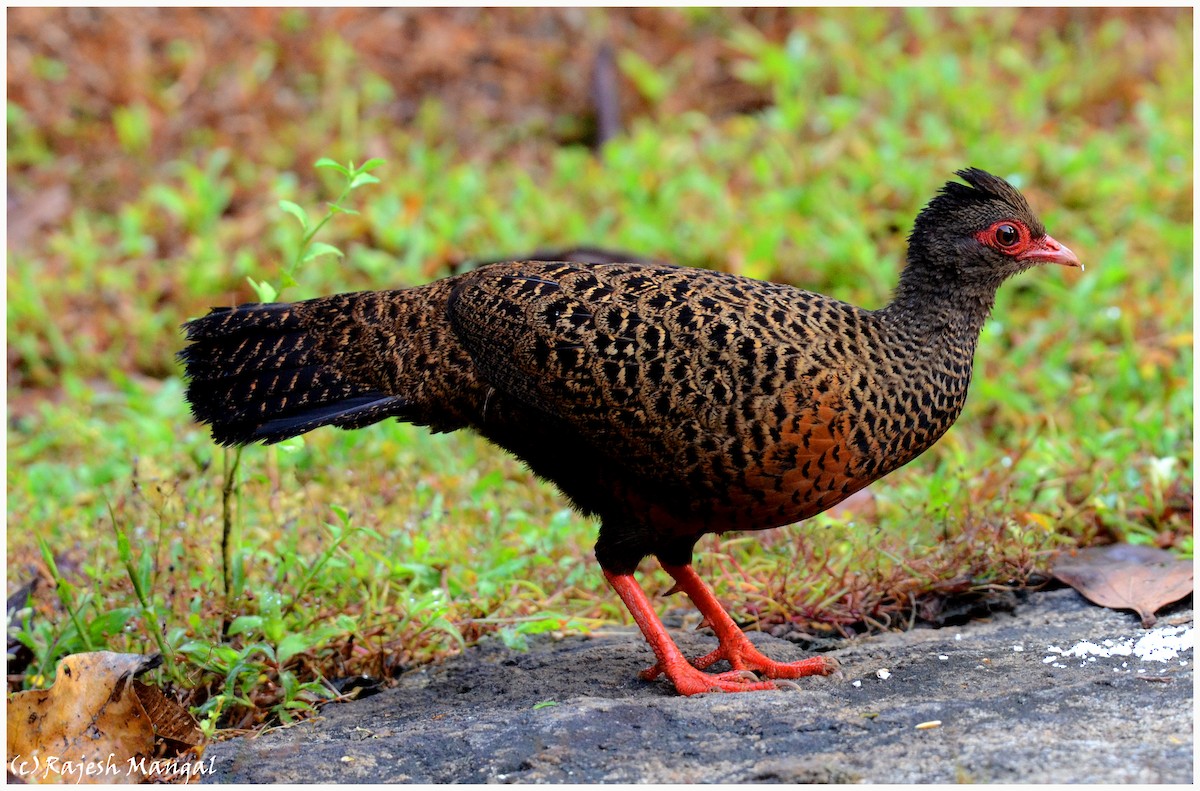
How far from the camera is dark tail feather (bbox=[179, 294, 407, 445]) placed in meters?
4.18

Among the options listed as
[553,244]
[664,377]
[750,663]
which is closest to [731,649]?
[750,663]

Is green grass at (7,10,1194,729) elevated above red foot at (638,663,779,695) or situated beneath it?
elevated above

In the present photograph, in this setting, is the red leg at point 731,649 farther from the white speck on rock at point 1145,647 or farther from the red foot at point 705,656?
the white speck on rock at point 1145,647

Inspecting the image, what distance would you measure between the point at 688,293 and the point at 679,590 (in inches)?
40.5

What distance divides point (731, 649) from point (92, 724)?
6.22ft

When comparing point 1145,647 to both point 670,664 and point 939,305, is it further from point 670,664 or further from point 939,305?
point 670,664

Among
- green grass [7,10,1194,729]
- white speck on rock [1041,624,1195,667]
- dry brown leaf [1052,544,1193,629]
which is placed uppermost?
green grass [7,10,1194,729]

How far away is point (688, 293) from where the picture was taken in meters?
3.99

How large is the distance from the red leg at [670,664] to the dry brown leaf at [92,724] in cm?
133

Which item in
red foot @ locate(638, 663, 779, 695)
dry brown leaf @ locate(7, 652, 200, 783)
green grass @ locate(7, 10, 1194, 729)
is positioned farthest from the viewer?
green grass @ locate(7, 10, 1194, 729)

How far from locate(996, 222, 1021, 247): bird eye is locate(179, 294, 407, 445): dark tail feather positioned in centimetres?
193

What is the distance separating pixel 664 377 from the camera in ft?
12.6

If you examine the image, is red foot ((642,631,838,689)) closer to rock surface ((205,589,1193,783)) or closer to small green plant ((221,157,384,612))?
rock surface ((205,589,1193,783))

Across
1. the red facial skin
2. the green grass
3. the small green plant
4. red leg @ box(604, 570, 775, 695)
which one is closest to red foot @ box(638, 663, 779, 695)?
red leg @ box(604, 570, 775, 695)
